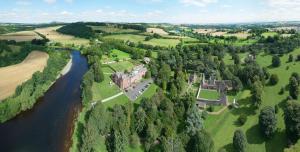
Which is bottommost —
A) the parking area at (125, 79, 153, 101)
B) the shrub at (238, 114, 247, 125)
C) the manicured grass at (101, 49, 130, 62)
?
the shrub at (238, 114, 247, 125)

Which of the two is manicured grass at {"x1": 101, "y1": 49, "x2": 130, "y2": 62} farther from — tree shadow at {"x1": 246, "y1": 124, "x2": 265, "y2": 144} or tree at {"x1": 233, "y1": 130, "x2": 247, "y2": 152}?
tree at {"x1": 233, "y1": 130, "x2": 247, "y2": 152}

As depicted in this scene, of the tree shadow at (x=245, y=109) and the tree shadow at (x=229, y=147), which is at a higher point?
the tree shadow at (x=245, y=109)

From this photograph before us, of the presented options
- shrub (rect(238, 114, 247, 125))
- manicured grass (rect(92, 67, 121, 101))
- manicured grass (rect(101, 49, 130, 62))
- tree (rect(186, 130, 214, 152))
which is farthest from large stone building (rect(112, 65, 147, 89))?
tree (rect(186, 130, 214, 152))

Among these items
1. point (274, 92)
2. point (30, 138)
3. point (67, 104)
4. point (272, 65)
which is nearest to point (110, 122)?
point (30, 138)

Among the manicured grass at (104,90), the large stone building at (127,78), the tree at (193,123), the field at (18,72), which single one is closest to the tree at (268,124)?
the tree at (193,123)

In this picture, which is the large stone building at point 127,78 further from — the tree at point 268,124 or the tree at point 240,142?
the tree at point 268,124

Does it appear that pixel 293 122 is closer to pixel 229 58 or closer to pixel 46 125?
pixel 46 125

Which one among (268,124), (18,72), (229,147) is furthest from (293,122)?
(18,72)
